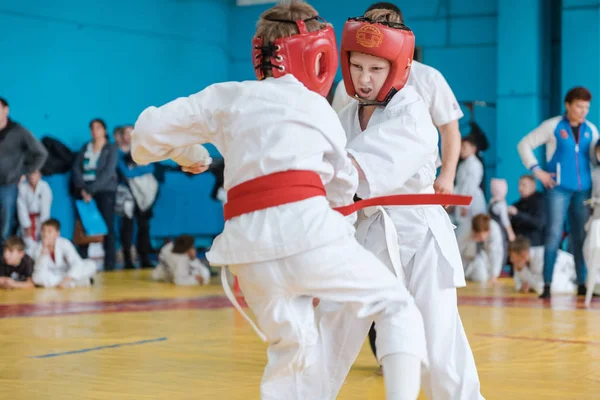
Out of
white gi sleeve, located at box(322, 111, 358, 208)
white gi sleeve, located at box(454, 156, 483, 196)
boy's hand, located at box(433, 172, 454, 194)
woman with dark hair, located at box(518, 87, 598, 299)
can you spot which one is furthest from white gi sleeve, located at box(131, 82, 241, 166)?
white gi sleeve, located at box(454, 156, 483, 196)

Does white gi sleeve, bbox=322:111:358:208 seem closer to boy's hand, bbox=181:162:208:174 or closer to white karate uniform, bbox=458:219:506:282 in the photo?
boy's hand, bbox=181:162:208:174

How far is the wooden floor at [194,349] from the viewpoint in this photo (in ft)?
13.3

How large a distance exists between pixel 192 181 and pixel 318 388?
10.9 m

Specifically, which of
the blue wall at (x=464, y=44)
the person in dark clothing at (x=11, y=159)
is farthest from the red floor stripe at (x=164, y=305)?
the blue wall at (x=464, y=44)

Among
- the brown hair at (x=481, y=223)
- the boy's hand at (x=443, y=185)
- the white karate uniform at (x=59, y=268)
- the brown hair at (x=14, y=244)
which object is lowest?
the white karate uniform at (x=59, y=268)

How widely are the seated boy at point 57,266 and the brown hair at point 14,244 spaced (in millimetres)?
220

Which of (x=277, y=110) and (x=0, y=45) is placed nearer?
(x=277, y=110)

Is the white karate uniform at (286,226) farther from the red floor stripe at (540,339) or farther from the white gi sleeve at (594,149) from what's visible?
the white gi sleeve at (594,149)

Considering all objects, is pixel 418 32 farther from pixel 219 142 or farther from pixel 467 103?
pixel 219 142

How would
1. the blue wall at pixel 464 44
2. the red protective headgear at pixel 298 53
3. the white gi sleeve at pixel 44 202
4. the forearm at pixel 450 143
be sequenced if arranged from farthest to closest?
1. the blue wall at pixel 464 44
2. the white gi sleeve at pixel 44 202
3. the forearm at pixel 450 143
4. the red protective headgear at pixel 298 53

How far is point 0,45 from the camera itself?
11.6m

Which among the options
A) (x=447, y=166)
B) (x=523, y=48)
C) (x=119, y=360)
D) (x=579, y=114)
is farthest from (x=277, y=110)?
(x=523, y=48)

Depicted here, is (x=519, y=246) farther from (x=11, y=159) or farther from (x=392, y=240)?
(x=392, y=240)

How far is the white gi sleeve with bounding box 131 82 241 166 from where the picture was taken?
2.69 m
